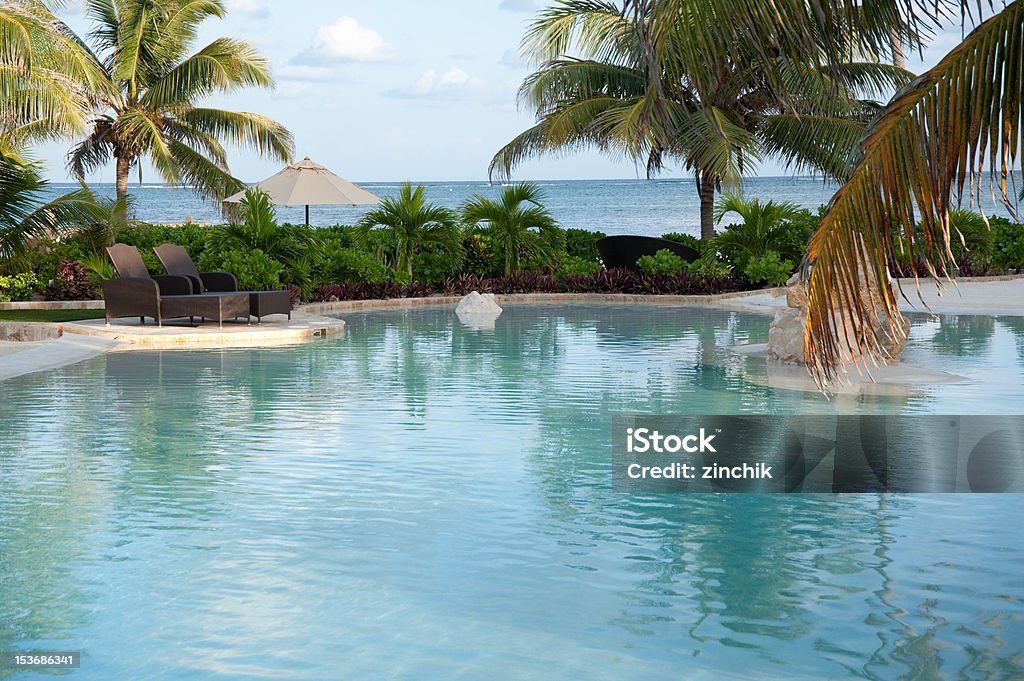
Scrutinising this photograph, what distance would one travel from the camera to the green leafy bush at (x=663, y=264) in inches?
838

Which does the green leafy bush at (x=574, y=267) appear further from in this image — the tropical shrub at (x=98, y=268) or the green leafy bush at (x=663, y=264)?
the tropical shrub at (x=98, y=268)

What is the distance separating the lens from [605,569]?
5.32 m

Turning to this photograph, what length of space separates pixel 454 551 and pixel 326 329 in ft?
32.9

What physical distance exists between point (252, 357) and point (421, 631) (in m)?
8.64

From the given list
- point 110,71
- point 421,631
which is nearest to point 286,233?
point 110,71

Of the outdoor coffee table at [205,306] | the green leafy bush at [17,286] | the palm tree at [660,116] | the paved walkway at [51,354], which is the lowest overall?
the paved walkway at [51,354]

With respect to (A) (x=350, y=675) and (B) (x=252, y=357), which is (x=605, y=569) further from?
(B) (x=252, y=357)

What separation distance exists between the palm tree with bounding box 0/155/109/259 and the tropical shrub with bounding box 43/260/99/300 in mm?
1249

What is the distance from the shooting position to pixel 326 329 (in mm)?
15344

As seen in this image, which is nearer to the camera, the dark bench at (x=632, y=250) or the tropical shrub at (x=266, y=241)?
the tropical shrub at (x=266, y=241)

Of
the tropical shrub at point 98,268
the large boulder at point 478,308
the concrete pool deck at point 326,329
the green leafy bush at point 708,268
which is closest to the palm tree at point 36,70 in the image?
the tropical shrub at point 98,268

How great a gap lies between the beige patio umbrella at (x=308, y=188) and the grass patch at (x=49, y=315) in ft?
11.6

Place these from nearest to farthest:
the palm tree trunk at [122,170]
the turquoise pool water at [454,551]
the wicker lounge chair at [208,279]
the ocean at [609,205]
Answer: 1. the turquoise pool water at [454,551]
2. the wicker lounge chair at [208,279]
3. the palm tree trunk at [122,170]
4. the ocean at [609,205]

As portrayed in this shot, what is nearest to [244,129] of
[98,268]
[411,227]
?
[411,227]
